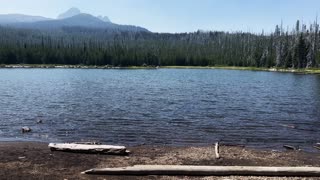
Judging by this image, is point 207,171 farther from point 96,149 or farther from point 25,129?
point 25,129

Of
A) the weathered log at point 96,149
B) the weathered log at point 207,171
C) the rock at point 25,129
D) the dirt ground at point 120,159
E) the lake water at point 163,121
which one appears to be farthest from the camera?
the rock at point 25,129

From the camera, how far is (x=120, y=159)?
25734 mm

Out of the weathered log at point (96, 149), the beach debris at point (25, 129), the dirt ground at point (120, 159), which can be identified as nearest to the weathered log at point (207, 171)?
the dirt ground at point (120, 159)

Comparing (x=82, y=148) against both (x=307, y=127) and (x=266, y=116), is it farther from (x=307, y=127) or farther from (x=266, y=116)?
(x=266, y=116)

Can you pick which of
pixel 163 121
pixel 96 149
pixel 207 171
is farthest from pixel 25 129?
pixel 207 171

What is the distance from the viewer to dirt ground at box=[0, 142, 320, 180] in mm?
22125

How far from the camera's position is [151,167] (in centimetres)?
2205

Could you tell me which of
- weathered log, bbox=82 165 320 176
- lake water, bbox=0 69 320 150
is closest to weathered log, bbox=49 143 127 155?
weathered log, bbox=82 165 320 176

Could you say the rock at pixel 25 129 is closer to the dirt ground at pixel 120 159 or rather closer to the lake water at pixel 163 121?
the lake water at pixel 163 121

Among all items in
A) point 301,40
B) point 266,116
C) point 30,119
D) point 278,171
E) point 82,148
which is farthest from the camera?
point 301,40

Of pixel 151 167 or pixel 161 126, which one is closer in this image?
pixel 151 167

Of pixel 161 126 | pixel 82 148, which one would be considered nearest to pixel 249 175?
pixel 82 148

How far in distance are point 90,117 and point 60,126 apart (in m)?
7.01

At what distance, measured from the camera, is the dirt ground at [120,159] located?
22.1 m
